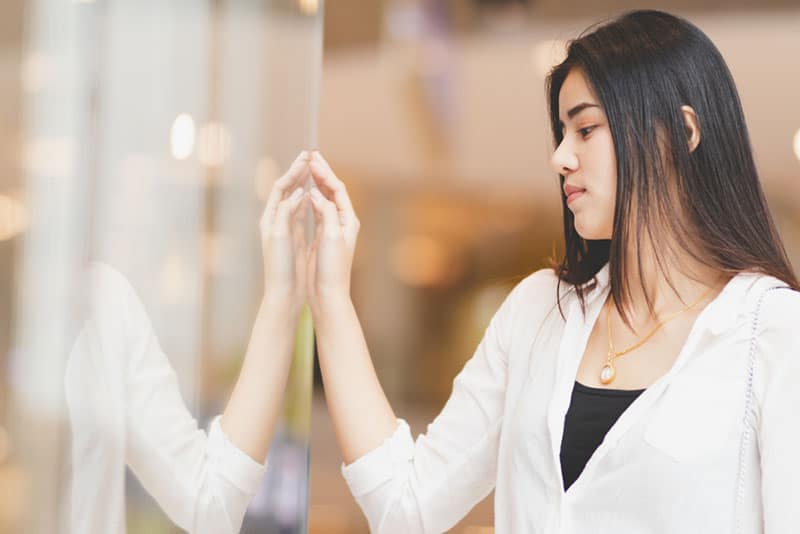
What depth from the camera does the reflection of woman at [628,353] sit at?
1.07 m

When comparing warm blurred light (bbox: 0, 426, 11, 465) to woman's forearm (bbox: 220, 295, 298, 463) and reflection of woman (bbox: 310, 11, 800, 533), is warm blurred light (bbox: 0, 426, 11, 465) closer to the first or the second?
woman's forearm (bbox: 220, 295, 298, 463)

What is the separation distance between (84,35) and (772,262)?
0.90 m

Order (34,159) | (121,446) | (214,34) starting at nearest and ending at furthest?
(34,159) → (121,446) → (214,34)

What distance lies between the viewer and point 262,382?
3.70 feet

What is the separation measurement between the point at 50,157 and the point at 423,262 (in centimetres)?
572

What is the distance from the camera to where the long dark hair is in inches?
46.8

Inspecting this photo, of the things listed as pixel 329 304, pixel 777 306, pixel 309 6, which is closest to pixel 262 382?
pixel 329 304

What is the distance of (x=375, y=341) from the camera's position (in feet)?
20.9

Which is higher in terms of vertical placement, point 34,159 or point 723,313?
point 34,159

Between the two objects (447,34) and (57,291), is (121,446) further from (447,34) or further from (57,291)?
(447,34)

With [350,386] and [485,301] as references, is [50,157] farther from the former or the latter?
[485,301]

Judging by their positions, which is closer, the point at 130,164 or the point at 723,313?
the point at 130,164

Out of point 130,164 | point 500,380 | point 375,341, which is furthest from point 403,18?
point 130,164

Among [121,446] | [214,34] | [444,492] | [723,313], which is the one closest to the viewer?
[121,446]
